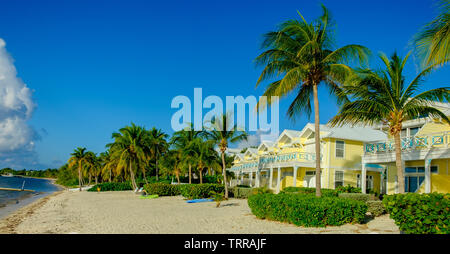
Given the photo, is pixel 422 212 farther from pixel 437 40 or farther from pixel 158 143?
pixel 158 143

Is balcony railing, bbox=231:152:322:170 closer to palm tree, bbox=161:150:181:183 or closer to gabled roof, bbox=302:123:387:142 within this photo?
gabled roof, bbox=302:123:387:142

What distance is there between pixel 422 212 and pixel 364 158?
13.2m

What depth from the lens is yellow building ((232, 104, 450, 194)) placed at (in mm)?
16953

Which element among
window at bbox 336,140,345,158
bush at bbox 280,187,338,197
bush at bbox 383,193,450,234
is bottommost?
bush at bbox 280,187,338,197

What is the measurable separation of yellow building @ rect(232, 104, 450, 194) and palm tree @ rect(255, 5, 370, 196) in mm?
4572

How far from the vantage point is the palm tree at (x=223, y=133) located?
26.4 meters

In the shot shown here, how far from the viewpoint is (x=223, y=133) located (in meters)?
26.6

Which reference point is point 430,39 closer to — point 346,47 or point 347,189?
point 346,47

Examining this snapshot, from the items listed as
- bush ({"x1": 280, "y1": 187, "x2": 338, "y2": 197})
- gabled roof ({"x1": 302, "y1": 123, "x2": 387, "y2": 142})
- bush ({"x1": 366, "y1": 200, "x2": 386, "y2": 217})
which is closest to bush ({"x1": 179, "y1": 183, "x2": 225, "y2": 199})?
bush ({"x1": 280, "y1": 187, "x2": 338, "y2": 197})

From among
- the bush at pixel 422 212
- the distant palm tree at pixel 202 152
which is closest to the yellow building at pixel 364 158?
the distant palm tree at pixel 202 152

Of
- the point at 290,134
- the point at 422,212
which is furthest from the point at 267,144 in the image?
the point at 422,212

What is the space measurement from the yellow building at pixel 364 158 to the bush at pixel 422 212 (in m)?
9.12

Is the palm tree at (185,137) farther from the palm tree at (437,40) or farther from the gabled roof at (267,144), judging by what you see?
the palm tree at (437,40)
